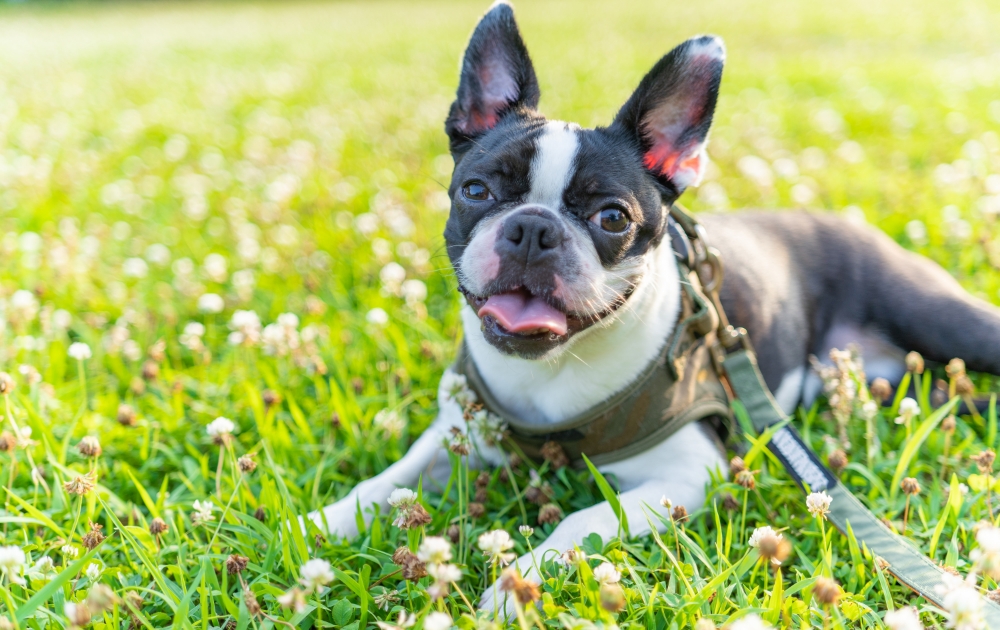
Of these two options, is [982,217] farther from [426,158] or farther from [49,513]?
[49,513]

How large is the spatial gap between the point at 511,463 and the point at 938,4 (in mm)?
24369

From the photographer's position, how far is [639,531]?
258 centimetres

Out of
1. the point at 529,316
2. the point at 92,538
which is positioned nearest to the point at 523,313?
the point at 529,316

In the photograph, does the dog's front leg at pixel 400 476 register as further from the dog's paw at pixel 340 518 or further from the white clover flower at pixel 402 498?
the white clover flower at pixel 402 498

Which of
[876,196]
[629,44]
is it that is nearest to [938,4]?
[629,44]

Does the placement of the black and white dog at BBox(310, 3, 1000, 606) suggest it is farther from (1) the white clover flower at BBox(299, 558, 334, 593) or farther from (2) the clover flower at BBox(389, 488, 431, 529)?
(1) the white clover flower at BBox(299, 558, 334, 593)

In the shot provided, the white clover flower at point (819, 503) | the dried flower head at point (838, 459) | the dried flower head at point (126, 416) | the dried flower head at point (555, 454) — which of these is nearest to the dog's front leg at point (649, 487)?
the dried flower head at point (555, 454)

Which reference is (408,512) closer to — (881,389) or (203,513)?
(203,513)

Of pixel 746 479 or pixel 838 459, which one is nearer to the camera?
pixel 746 479

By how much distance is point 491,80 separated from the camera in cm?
309

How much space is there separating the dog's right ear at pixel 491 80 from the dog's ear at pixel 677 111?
1.48 ft

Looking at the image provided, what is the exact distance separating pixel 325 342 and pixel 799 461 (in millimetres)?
2320

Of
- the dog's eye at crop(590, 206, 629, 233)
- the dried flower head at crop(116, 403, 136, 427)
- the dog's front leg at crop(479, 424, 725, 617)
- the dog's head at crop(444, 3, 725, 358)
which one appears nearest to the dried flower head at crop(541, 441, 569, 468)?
the dog's front leg at crop(479, 424, 725, 617)

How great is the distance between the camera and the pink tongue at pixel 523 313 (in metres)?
2.49
